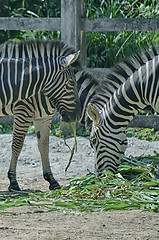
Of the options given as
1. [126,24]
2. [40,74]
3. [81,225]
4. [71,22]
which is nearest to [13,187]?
[40,74]

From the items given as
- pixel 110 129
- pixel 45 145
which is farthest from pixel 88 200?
pixel 45 145

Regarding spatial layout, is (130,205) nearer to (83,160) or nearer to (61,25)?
(83,160)

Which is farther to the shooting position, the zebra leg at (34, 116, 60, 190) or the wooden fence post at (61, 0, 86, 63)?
the wooden fence post at (61, 0, 86, 63)

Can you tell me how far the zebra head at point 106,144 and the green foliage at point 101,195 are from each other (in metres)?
0.16

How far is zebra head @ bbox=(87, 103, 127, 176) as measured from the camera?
6266 mm

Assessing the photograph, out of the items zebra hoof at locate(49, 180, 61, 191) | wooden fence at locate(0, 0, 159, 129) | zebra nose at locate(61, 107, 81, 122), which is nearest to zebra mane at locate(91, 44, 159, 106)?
zebra nose at locate(61, 107, 81, 122)

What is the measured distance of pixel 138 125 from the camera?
9180 mm

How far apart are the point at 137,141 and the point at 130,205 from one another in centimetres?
428

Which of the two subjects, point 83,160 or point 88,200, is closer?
point 88,200

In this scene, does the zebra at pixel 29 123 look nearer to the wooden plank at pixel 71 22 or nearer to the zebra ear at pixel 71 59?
the zebra ear at pixel 71 59

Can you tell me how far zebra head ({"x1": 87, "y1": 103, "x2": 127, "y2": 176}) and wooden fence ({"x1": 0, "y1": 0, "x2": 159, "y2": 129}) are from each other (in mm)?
2911

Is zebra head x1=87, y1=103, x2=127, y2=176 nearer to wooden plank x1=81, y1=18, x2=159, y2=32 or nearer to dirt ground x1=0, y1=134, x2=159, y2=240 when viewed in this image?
dirt ground x1=0, y1=134, x2=159, y2=240

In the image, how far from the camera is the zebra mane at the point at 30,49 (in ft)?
22.2

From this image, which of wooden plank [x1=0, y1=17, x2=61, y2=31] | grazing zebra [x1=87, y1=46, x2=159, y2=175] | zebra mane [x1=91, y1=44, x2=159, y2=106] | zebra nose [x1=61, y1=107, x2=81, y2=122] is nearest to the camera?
grazing zebra [x1=87, y1=46, x2=159, y2=175]
